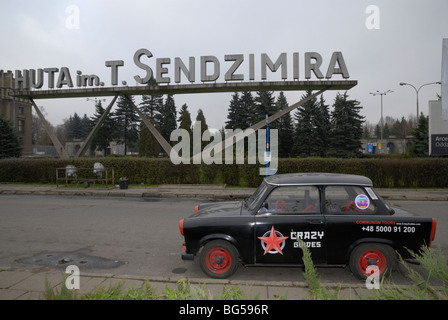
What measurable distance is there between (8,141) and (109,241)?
2800cm

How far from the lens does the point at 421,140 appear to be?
1220 inches

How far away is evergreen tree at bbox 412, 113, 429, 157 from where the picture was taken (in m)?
30.0

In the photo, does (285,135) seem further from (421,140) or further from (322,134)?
(421,140)

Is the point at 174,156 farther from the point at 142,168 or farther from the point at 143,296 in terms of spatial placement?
the point at 143,296

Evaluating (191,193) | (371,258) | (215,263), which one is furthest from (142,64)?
(371,258)

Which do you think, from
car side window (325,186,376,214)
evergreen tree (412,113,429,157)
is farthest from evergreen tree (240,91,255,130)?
car side window (325,186,376,214)

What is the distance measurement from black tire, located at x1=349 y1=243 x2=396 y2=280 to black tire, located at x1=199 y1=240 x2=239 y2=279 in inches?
73.3

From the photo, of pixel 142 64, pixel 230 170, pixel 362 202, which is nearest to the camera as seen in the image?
pixel 362 202

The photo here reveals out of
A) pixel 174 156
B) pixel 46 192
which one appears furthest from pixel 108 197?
pixel 174 156

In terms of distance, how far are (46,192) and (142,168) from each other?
5587mm

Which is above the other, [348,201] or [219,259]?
[348,201]

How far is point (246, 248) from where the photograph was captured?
15.5ft

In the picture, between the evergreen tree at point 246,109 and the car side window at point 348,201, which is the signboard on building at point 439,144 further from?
the evergreen tree at point 246,109

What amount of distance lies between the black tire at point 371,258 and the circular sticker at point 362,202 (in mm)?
595
